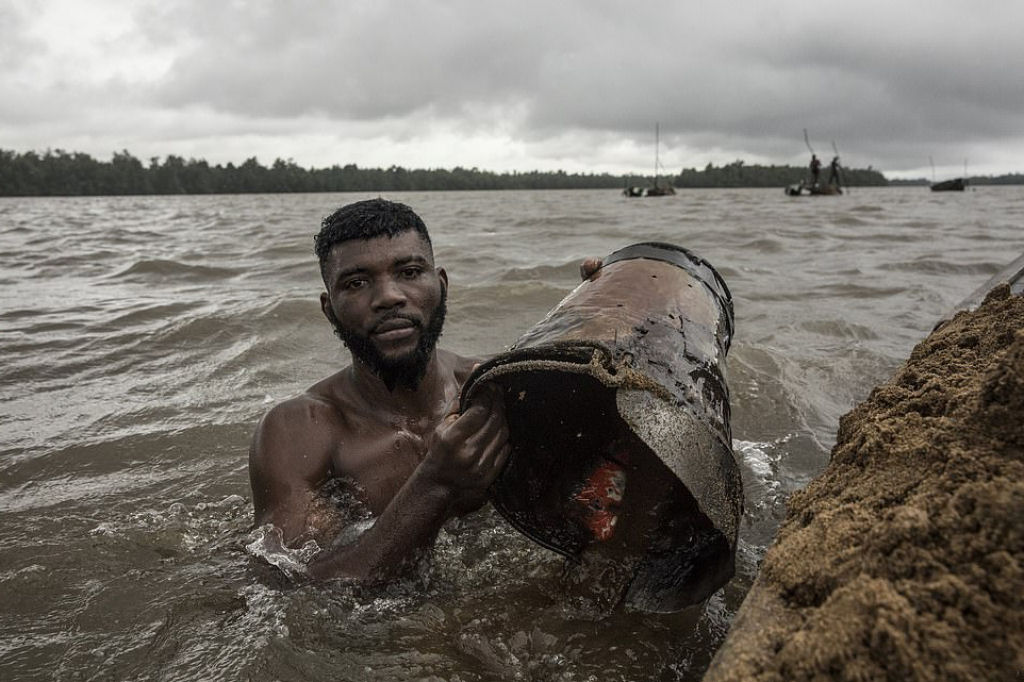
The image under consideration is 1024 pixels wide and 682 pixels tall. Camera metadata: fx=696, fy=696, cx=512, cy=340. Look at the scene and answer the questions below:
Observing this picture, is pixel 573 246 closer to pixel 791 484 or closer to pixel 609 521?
pixel 791 484

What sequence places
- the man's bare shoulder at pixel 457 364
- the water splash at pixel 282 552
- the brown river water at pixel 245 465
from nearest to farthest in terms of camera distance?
the brown river water at pixel 245 465 < the water splash at pixel 282 552 < the man's bare shoulder at pixel 457 364

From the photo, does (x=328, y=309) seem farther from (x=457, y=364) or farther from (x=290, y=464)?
(x=457, y=364)

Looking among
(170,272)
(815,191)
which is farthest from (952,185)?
(170,272)

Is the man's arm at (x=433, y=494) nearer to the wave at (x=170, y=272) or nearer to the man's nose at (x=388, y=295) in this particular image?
the man's nose at (x=388, y=295)

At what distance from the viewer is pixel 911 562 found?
3.08 ft

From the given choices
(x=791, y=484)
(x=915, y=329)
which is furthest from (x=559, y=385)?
(x=915, y=329)

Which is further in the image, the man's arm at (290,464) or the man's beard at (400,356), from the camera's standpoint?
the man's beard at (400,356)

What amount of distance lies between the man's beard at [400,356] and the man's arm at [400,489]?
11.9 inches

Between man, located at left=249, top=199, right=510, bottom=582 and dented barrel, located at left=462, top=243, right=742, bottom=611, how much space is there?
280 mm

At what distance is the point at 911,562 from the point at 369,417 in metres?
2.15

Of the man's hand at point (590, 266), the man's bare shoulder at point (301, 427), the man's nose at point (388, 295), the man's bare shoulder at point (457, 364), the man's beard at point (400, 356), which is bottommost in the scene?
the man's bare shoulder at point (301, 427)

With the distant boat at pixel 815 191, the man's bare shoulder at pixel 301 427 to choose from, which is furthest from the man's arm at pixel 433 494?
the distant boat at pixel 815 191

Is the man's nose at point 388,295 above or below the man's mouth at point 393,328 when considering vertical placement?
above

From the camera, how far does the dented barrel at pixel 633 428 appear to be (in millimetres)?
1621
